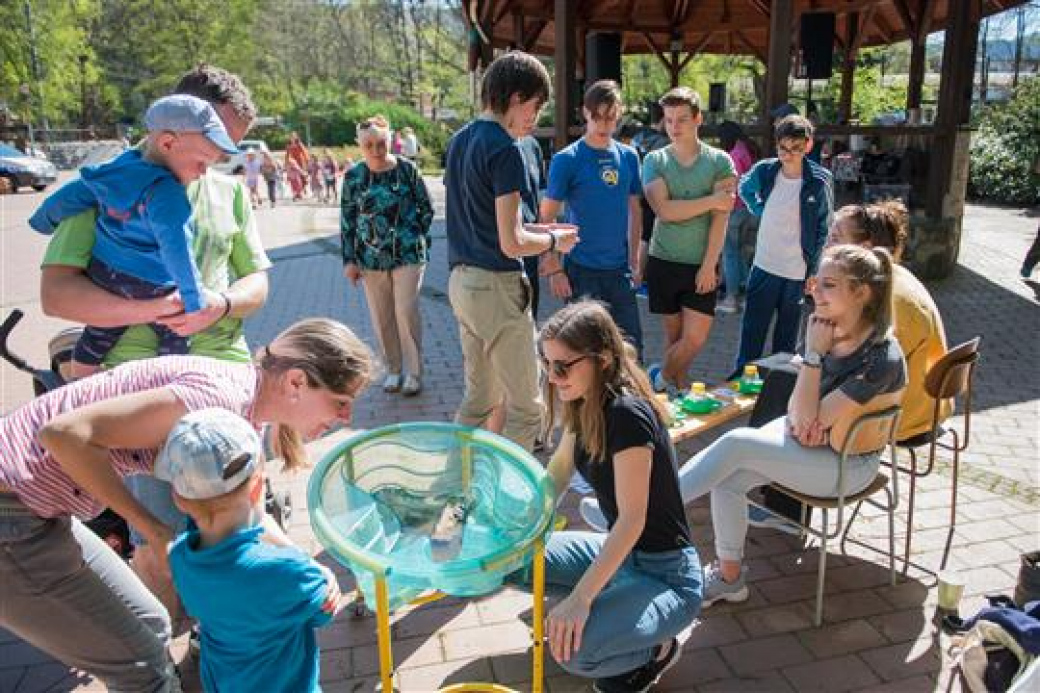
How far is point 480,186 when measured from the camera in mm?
3350

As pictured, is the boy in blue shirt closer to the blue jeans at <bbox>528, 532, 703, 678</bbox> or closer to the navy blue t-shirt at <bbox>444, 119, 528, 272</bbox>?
the blue jeans at <bbox>528, 532, 703, 678</bbox>

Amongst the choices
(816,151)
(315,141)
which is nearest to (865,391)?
(816,151)

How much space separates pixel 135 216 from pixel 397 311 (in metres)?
3.22

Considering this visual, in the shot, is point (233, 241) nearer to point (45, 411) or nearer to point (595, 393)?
point (45, 411)

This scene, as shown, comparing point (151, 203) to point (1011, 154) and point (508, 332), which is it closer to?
point (508, 332)

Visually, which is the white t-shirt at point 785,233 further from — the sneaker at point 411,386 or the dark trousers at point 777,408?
the sneaker at point 411,386

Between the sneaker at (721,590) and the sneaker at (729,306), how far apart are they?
5051 millimetres

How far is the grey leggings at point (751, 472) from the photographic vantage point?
9.50 ft

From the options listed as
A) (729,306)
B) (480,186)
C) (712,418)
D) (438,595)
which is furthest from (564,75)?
(438,595)

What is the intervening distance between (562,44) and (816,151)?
4.81 m

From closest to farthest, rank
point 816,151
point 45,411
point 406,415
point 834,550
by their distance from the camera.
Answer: point 45,411 → point 834,550 → point 406,415 → point 816,151

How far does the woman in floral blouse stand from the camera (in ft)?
17.0

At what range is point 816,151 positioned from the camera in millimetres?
11281

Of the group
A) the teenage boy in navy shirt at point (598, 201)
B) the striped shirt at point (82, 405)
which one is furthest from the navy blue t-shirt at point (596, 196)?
the striped shirt at point (82, 405)
